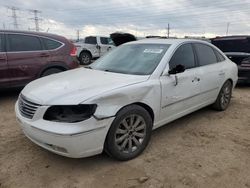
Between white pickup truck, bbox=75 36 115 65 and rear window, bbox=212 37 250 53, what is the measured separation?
8.77 meters

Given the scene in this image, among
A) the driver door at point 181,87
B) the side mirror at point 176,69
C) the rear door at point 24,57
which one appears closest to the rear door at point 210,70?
the driver door at point 181,87

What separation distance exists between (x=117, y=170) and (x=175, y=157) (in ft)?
2.75

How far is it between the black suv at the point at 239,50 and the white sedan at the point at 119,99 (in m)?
3.50

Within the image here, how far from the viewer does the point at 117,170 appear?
3186 millimetres

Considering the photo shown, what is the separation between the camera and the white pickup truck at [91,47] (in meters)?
15.9

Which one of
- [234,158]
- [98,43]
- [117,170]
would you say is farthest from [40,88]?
[98,43]

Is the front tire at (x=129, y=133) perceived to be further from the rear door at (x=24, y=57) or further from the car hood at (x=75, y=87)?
the rear door at (x=24, y=57)

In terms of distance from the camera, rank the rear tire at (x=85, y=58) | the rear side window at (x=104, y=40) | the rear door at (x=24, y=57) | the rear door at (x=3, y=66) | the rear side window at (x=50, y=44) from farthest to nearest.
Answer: the rear side window at (x=104, y=40), the rear tire at (x=85, y=58), the rear side window at (x=50, y=44), the rear door at (x=24, y=57), the rear door at (x=3, y=66)

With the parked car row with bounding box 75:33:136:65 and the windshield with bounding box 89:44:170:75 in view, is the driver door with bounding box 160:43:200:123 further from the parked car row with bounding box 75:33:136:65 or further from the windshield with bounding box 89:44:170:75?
the parked car row with bounding box 75:33:136:65

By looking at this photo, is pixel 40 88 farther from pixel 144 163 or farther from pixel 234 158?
pixel 234 158

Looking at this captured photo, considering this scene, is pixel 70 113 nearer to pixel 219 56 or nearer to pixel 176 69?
pixel 176 69

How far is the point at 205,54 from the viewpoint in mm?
4957

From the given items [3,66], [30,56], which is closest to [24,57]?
[30,56]

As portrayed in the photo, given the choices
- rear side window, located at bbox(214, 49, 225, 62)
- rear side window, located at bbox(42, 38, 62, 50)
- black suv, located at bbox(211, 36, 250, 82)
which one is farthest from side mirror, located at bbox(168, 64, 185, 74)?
black suv, located at bbox(211, 36, 250, 82)
